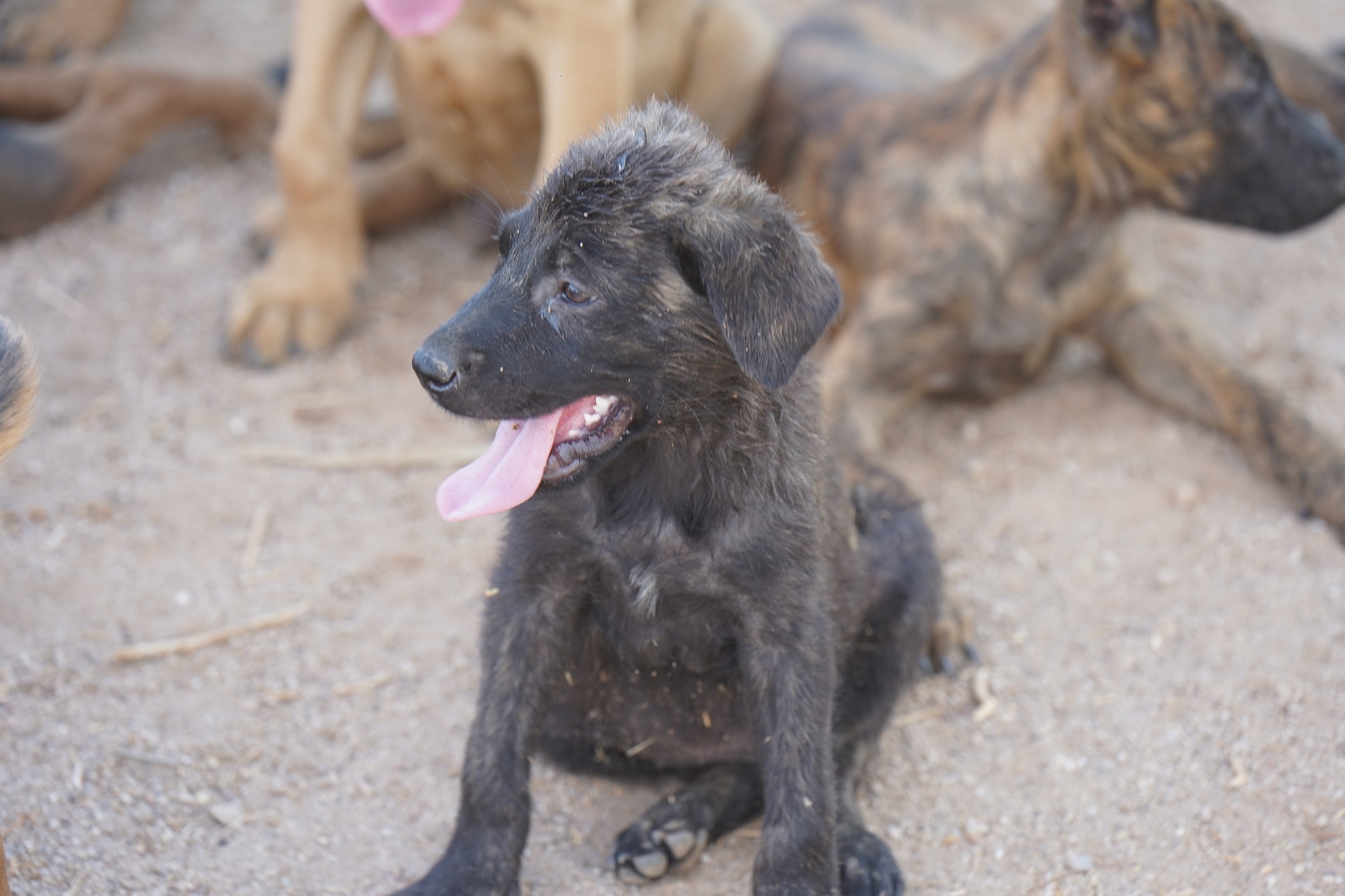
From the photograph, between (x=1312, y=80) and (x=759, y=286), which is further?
(x=1312, y=80)

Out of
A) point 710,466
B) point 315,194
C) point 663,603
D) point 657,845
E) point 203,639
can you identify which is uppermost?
point 710,466

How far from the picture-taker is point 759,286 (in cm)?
244

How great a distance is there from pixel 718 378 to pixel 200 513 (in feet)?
7.39

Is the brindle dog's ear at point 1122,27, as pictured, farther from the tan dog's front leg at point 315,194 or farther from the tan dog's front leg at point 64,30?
the tan dog's front leg at point 64,30

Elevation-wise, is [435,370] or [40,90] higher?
[435,370]

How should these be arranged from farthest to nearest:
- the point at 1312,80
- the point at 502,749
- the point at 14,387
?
1. the point at 1312,80
2. the point at 502,749
3. the point at 14,387

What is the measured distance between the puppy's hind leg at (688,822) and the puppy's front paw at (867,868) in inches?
10.4

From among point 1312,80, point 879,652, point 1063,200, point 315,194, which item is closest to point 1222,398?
point 1063,200

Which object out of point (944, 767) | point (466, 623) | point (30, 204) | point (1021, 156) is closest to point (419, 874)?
point (466, 623)

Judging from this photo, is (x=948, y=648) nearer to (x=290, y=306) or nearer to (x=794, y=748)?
(x=794, y=748)

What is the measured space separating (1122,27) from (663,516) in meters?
2.54

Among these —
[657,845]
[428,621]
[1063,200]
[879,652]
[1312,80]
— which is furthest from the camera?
[1312,80]

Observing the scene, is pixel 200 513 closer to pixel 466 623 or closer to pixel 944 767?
pixel 466 623

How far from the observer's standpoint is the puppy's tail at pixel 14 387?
2.33 meters
